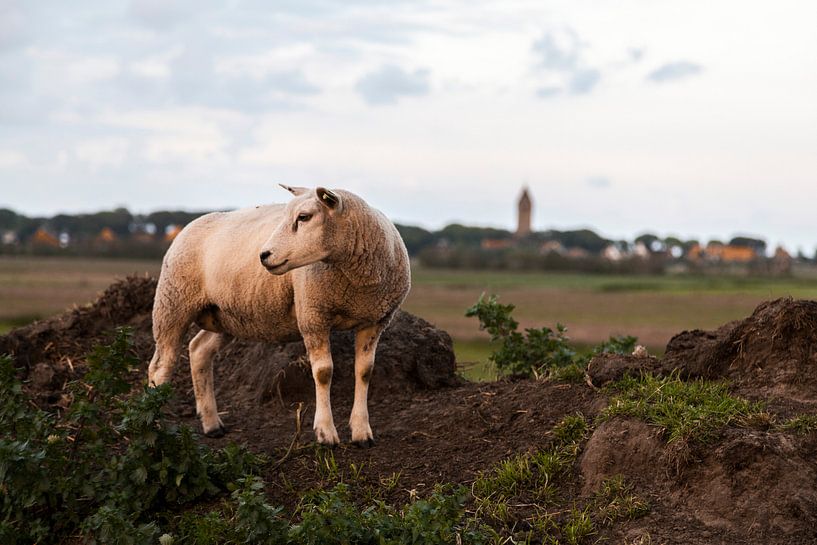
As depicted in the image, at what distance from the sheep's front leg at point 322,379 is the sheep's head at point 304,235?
3.74ft

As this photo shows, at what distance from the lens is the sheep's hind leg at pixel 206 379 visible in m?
9.70

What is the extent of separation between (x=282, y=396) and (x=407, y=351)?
1.63 m

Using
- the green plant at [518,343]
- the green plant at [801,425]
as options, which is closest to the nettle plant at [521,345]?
the green plant at [518,343]

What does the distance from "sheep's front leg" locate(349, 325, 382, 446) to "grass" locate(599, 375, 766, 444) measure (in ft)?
7.53

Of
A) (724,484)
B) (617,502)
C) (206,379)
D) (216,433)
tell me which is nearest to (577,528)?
(617,502)

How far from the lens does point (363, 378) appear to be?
8.70 metres

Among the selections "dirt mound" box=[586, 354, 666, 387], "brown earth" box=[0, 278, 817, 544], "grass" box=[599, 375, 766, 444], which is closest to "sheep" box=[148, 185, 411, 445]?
"brown earth" box=[0, 278, 817, 544]

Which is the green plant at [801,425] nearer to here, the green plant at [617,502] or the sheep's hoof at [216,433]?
the green plant at [617,502]

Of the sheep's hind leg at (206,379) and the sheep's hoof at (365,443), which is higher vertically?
the sheep's hind leg at (206,379)

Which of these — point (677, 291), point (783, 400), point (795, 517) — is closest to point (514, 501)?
point (795, 517)

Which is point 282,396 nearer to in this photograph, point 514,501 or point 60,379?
point 60,379

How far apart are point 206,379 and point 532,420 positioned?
3.71 meters

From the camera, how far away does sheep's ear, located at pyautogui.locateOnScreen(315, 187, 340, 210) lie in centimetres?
746

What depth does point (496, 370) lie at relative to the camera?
11273 mm
